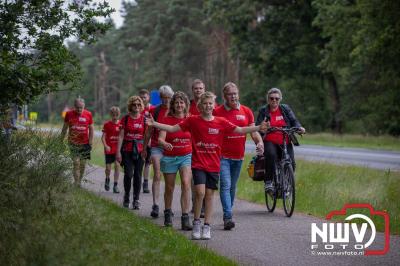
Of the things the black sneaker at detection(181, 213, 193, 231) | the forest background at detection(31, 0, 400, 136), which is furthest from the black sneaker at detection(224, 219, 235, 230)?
the forest background at detection(31, 0, 400, 136)

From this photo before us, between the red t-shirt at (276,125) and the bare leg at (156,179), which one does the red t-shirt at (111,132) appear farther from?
the red t-shirt at (276,125)

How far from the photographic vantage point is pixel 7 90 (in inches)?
371

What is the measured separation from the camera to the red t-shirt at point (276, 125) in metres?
12.5

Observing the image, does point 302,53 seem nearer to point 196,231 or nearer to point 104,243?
point 196,231

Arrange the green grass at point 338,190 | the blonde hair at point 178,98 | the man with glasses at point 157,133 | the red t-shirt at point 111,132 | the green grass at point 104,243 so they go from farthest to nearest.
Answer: the red t-shirt at point 111,132 < the green grass at point 338,190 < the man with glasses at point 157,133 < the blonde hair at point 178,98 < the green grass at point 104,243

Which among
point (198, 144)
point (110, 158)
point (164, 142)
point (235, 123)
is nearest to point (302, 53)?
point (110, 158)

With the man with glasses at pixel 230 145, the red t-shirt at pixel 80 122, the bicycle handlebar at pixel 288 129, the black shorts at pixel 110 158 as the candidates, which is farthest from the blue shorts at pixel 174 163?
the black shorts at pixel 110 158

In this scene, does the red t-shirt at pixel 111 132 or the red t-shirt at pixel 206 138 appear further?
the red t-shirt at pixel 111 132

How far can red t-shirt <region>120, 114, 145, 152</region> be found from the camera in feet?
45.3

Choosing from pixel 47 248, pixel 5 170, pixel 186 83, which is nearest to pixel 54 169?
pixel 5 170

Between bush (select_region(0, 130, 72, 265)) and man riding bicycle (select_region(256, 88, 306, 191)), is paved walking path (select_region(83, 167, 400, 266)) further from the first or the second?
bush (select_region(0, 130, 72, 265))

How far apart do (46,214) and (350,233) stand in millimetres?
4016

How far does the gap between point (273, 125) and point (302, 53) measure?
1450 inches

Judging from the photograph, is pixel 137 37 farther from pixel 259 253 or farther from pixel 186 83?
pixel 259 253
